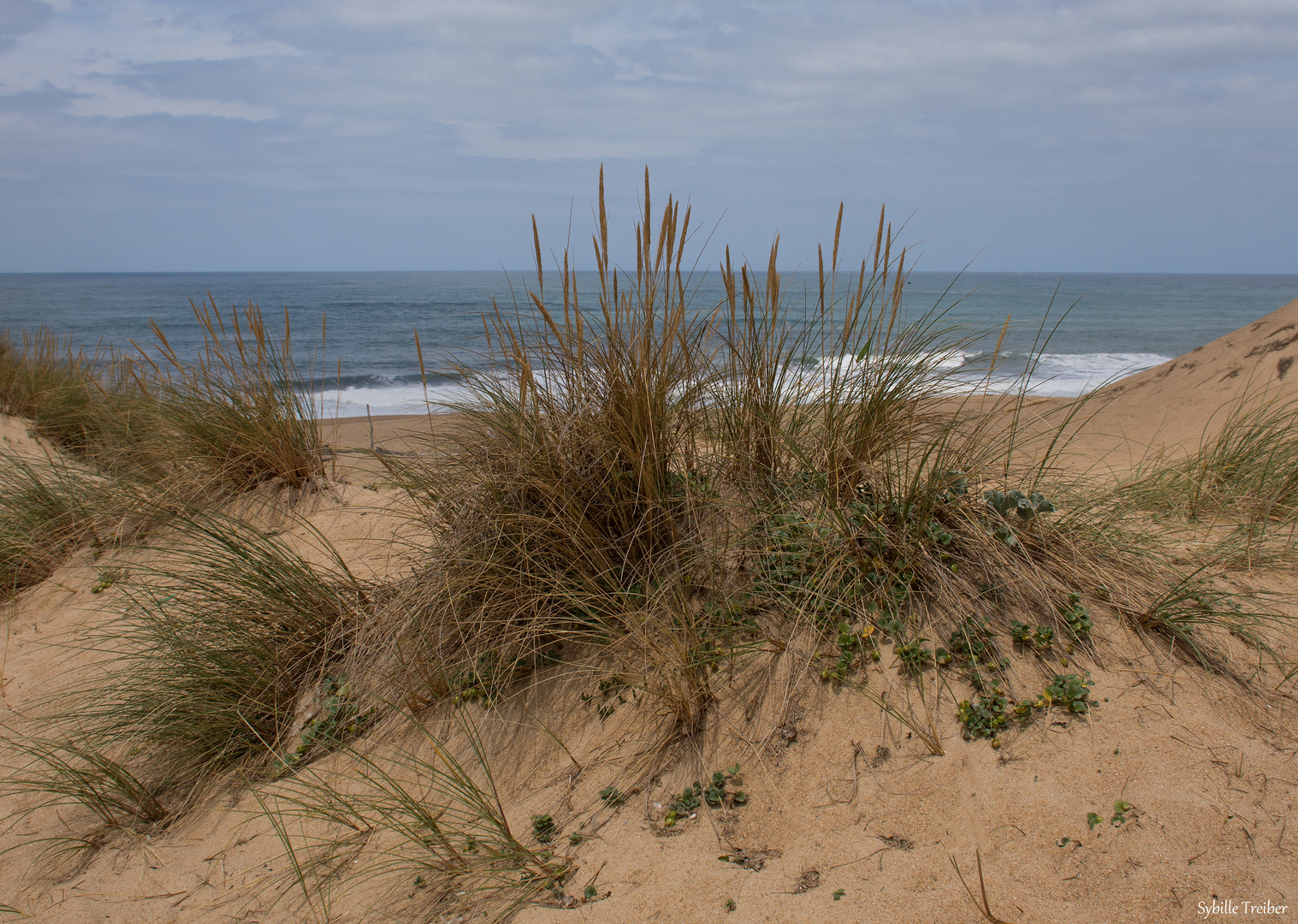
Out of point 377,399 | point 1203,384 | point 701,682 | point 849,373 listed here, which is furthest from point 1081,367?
point 701,682

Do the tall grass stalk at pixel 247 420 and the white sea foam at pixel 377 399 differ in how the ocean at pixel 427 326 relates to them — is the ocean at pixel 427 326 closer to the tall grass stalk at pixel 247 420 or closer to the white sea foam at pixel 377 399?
the white sea foam at pixel 377 399

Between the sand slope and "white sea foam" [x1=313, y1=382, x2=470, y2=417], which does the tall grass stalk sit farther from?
"white sea foam" [x1=313, y1=382, x2=470, y2=417]

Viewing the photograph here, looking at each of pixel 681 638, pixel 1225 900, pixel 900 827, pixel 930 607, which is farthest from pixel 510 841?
pixel 1225 900

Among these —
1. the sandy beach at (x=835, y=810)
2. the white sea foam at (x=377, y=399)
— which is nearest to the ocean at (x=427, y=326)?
the white sea foam at (x=377, y=399)

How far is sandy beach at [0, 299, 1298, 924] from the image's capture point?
1.67 m

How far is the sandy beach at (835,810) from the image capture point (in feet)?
5.47

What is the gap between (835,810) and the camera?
6.40 ft

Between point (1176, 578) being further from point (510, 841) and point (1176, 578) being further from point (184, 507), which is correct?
point (184, 507)

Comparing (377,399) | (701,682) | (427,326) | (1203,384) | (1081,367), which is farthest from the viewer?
(427,326)

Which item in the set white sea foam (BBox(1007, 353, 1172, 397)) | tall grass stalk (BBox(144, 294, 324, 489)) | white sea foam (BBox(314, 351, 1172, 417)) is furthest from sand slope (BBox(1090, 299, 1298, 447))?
tall grass stalk (BBox(144, 294, 324, 489))

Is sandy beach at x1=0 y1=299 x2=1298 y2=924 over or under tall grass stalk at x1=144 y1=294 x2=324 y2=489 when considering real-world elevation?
under

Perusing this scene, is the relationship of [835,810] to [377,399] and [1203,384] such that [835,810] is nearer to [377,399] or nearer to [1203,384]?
[1203,384]

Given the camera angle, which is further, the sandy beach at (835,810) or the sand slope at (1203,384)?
the sand slope at (1203,384)

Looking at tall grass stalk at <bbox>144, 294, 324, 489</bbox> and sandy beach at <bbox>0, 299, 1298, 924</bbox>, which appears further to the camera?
tall grass stalk at <bbox>144, 294, 324, 489</bbox>
